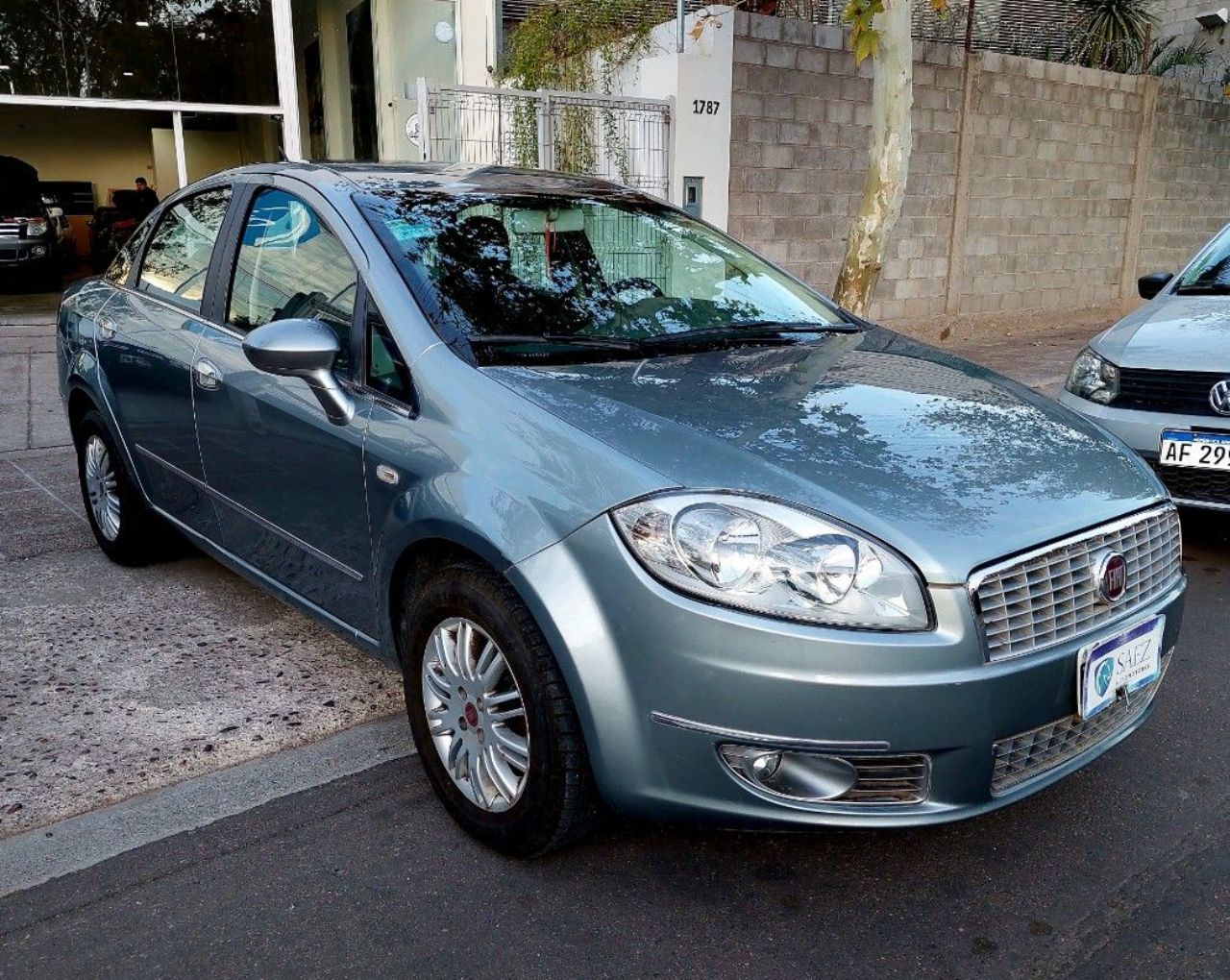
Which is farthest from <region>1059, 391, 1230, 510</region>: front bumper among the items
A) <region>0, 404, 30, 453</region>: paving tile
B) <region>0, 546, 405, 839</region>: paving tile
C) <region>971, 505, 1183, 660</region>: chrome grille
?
<region>0, 404, 30, 453</region>: paving tile

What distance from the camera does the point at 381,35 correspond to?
13.9 meters

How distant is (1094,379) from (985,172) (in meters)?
7.51

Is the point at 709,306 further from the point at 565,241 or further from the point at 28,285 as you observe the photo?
the point at 28,285

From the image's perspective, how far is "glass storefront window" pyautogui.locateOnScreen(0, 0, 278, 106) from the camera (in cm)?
1188

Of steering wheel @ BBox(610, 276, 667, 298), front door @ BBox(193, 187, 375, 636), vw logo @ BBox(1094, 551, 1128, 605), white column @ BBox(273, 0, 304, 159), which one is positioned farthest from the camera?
white column @ BBox(273, 0, 304, 159)

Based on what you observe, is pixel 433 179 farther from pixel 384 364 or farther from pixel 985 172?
pixel 985 172

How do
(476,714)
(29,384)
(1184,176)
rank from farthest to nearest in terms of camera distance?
(1184,176), (29,384), (476,714)

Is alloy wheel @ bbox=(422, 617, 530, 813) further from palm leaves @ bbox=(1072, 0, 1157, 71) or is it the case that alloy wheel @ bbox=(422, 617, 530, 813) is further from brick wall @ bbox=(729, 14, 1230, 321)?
palm leaves @ bbox=(1072, 0, 1157, 71)

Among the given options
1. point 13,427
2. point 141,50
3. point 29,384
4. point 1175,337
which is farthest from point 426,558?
point 141,50

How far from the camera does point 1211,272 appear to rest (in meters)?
5.60

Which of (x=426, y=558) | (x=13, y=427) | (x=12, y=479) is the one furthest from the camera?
(x=13, y=427)

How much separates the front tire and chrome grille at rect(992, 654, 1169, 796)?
868 millimetres

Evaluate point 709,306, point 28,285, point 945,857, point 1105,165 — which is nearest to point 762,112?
point 1105,165

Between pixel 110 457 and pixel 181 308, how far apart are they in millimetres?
871
